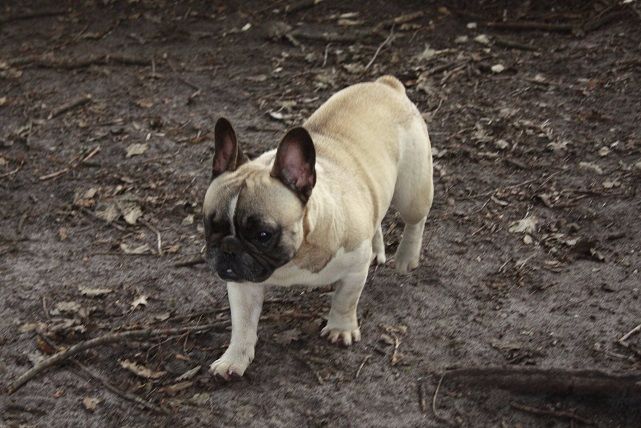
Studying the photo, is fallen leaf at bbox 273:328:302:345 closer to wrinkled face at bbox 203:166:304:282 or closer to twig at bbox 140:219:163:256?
wrinkled face at bbox 203:166:304:282

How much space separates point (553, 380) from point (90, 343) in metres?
2.47

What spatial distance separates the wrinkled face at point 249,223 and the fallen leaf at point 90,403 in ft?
3.38

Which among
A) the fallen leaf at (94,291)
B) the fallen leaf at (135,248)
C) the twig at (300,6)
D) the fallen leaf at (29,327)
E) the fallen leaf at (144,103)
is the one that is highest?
the twig at (300,6)

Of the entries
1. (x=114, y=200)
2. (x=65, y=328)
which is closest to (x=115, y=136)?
(x=114, y=200)

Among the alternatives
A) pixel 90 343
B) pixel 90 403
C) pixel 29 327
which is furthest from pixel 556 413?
pixel 29 327

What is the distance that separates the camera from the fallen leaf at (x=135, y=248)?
6.14 meters

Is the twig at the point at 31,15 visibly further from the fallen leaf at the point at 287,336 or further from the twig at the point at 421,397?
the twig at the point at 421,397

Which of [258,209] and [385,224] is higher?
[258,209]

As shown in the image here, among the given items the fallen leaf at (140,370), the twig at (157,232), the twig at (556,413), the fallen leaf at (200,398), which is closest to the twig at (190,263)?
the twig at (157,232)

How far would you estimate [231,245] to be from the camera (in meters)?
4.18

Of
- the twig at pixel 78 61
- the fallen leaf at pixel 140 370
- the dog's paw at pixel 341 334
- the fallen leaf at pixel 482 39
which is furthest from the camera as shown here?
the twig at pixel 78 61

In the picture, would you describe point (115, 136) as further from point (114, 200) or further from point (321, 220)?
point (321, 220)

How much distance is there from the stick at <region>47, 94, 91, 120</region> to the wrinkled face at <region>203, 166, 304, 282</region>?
453cm

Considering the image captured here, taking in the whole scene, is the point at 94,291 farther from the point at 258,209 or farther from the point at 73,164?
the point at 73,164
